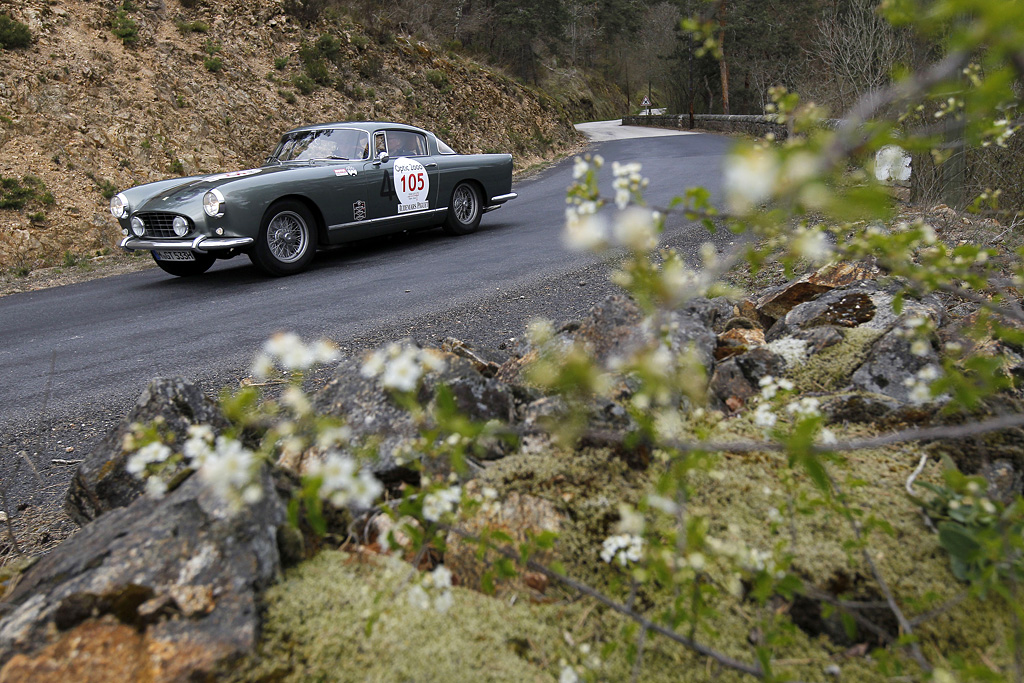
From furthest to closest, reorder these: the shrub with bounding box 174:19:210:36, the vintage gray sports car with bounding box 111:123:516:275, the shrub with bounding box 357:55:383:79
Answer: the shrub with bounding box 357:55:383:79 → the shrub with bounding box 174:19:210:36 → the vintage gray sports car with bounding box 111:123:516:275

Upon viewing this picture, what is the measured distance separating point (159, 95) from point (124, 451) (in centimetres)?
1300

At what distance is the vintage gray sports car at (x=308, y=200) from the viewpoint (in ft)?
21.0

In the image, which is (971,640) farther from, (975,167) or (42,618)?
(975,167)

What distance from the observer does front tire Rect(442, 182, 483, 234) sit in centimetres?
894

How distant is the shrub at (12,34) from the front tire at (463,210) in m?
8.82

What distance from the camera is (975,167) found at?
6.32 m

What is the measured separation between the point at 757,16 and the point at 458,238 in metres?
31.0

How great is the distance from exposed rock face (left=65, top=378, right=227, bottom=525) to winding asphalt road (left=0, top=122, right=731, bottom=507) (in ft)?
1.63

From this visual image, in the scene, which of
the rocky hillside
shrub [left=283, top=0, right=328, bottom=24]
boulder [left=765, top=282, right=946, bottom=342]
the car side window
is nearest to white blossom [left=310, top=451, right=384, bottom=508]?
boulder [left=765, top=282, right=946, bottom=342]

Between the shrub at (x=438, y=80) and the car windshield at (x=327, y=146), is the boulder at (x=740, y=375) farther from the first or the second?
the shrub at (x=438, y=80)

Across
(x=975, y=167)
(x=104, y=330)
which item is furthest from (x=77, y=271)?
(x=975, y=167)

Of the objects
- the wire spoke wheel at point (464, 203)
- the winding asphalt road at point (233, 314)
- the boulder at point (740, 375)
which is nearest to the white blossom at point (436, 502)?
the boulder at point (740, 375)

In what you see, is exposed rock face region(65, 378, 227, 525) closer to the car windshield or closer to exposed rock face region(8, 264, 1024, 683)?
exposed rock face region(8, 264, 1024, 683)

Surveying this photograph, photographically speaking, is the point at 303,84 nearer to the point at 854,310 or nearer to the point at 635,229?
the point at 854,310
